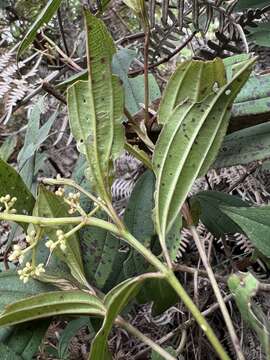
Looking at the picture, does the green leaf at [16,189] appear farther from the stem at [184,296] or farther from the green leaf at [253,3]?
the green leaf at [253,3]

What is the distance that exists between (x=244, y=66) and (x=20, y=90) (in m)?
0.52

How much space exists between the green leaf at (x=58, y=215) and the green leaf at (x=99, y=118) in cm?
7

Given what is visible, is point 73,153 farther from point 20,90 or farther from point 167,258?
point 167,258

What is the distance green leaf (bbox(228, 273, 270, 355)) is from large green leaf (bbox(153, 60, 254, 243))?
0.12 metres

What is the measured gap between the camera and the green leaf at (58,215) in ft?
1.83

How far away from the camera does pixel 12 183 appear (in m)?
0.60

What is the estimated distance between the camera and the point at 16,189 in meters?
0.60

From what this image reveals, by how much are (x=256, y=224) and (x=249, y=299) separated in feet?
0.36

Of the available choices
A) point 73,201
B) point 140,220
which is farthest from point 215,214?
point 73,201

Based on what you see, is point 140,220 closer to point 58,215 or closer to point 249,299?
point 58,215

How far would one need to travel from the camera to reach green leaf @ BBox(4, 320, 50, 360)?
21.2 inches

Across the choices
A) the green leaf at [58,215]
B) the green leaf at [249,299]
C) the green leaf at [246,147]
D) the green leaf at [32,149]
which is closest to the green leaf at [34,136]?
the green leaf at [32,149]

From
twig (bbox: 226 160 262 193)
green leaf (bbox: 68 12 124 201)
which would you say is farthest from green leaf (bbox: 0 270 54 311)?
twig (bbox: 226 160 262 193)

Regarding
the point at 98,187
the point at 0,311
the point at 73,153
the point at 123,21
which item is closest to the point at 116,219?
the point at 98,187
